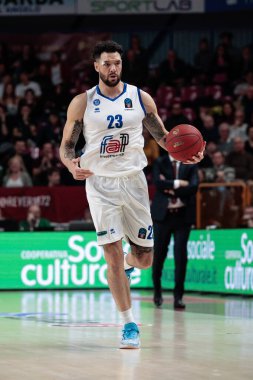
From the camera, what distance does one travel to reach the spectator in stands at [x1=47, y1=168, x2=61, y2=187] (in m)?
18.8

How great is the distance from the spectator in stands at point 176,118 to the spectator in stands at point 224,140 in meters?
0.76

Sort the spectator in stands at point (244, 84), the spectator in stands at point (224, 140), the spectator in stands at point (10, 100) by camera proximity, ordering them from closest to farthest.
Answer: the spectator in stands at point (224, 140)
the spectator in stands at point (10, 100)
the spectator in stands at point (244, 84)

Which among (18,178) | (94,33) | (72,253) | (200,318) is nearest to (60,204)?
(18,178)

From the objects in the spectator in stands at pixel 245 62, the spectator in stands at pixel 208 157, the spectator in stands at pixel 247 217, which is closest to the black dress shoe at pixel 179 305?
the spectator in stands at pixel 247 217

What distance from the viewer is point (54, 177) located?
18.9 meters

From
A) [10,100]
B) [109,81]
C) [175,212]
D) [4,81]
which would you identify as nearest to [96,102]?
[109,81]

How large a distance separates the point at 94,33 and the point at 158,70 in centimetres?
251

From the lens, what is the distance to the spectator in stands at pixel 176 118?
2052cm

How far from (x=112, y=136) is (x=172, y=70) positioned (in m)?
16.9

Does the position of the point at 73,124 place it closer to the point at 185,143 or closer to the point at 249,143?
the point at 185,143

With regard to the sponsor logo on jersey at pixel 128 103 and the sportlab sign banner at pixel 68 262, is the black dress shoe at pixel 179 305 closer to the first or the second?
the sportlab sign banner at pixel 68 262

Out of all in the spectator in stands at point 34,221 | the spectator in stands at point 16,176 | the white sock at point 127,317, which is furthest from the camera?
the spectator in stands at point 16,176

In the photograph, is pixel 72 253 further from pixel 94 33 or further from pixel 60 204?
pixel 94 33

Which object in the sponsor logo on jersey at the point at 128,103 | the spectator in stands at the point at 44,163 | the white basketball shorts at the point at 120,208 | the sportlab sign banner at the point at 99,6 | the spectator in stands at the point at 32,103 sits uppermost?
the sportlab sign banner at the point at 99,6
